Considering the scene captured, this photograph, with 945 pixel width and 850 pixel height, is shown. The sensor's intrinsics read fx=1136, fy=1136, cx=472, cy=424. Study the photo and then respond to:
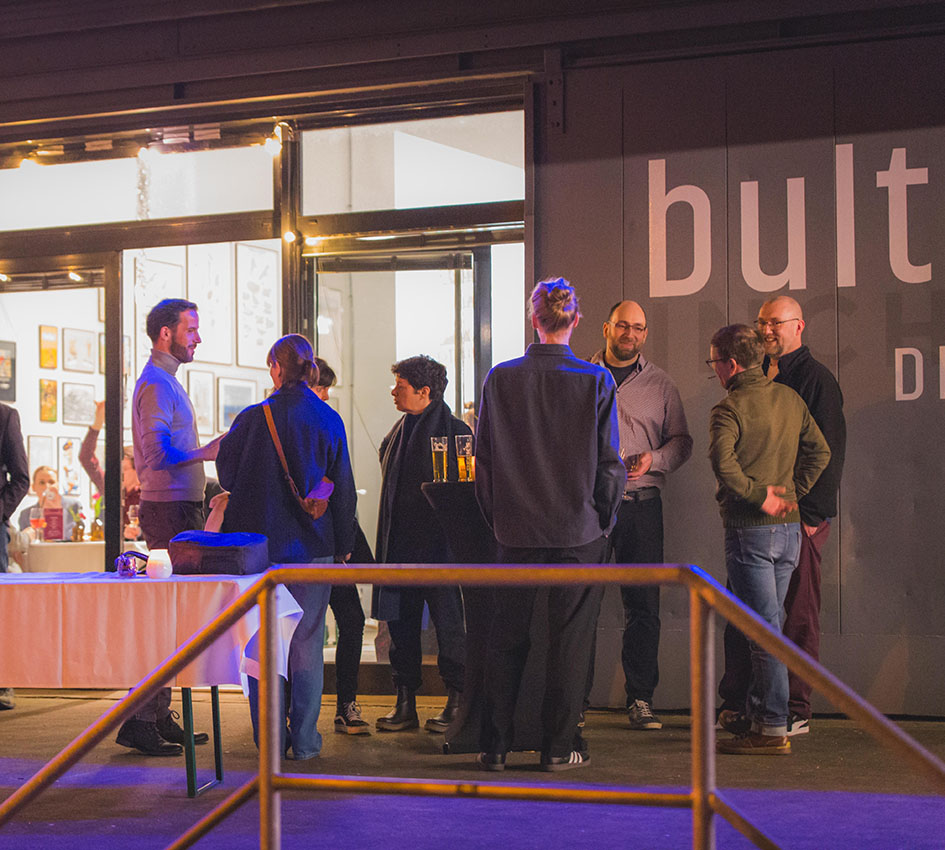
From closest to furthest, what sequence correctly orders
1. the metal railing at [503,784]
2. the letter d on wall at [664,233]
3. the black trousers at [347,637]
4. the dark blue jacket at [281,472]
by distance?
the metal railing at [503,784] → the dark blue jacket at [281,472] → the black trousers at [347,637] → the letter d on wall at [664,233]

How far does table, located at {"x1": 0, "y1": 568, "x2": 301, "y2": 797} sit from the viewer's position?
3525mm

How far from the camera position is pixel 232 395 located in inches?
295

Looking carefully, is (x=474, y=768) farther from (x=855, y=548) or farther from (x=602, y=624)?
(x=855, y=548)

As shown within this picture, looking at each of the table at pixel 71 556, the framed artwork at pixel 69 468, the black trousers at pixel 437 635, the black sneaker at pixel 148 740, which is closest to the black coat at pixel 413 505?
the black trousers at pixel 437 635

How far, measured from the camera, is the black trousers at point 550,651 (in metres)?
4.03

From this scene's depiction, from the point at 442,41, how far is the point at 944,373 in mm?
3033

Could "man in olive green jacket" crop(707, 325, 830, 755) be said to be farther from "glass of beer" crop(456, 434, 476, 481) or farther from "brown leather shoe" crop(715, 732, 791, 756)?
"glass of beer" crop(456, 434, 476, 481)

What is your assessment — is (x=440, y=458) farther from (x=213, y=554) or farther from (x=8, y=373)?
(x=8, y=373)

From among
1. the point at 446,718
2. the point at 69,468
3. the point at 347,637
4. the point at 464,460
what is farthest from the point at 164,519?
the point at 69,468

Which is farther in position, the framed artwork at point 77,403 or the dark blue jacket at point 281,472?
the framed artwork at point 77,403

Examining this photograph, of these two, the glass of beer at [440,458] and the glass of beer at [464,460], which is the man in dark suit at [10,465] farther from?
the glass of beer at [464,460]

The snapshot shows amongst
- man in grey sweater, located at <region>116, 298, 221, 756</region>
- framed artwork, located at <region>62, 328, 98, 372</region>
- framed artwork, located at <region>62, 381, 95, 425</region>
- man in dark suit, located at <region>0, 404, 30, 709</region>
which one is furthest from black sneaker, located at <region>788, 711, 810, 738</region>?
framed artwork, located at <region>62, 381, 95, 425</region>

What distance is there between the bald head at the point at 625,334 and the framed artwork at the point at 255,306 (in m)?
2.38

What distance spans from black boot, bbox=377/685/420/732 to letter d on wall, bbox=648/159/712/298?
231cm
